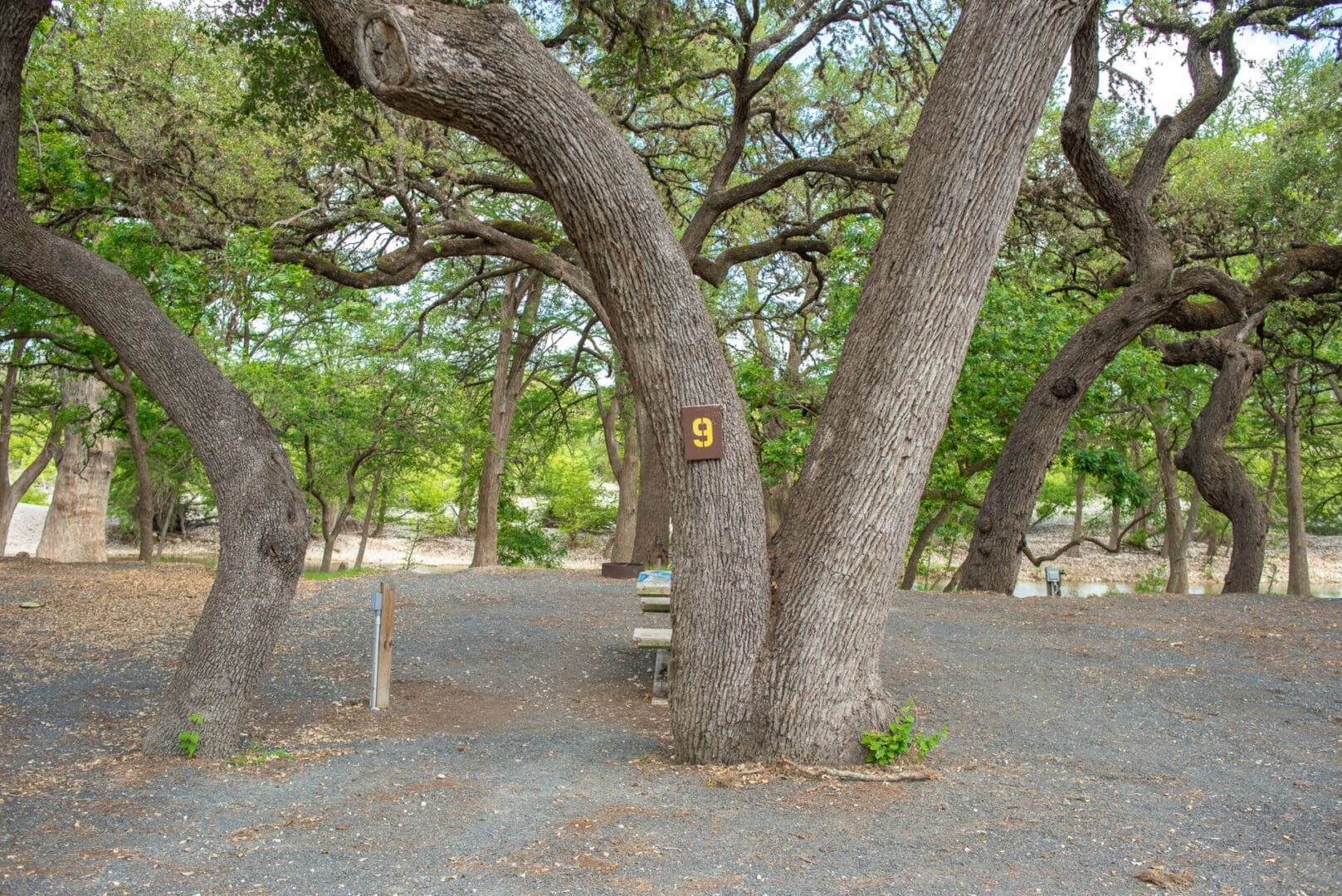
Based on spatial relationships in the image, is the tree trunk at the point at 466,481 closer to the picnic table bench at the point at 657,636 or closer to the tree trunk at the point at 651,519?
the tree trunk at the point at 651,519

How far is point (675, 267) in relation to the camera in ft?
15.3

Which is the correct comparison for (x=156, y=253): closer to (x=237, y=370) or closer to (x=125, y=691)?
(x=237, y=370)

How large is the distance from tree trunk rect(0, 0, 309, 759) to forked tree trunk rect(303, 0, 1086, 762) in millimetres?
1835

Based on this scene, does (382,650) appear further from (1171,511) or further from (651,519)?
(1171,511)

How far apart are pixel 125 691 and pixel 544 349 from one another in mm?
13396

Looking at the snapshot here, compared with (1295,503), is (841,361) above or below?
above

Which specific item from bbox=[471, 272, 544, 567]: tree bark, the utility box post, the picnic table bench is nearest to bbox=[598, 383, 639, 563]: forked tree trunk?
bbox=[471, 272, 544, 567]: tree bark

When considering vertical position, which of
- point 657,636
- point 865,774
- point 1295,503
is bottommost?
point 865,774

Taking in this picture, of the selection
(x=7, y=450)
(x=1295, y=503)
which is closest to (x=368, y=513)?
(x=7, y=450)

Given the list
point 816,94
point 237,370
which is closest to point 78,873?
point 237,370

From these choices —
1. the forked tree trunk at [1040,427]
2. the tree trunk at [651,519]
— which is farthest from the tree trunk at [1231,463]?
the tree trunk at [651,519]

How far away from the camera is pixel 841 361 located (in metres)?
4.71

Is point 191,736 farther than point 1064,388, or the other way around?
point 1064,388

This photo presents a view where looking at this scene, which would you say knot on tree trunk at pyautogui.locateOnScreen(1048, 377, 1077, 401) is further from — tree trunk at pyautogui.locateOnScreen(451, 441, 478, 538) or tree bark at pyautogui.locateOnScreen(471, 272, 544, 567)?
tree trunk at pyautogui.locateOnScreen(451, 441, 478, 538)
